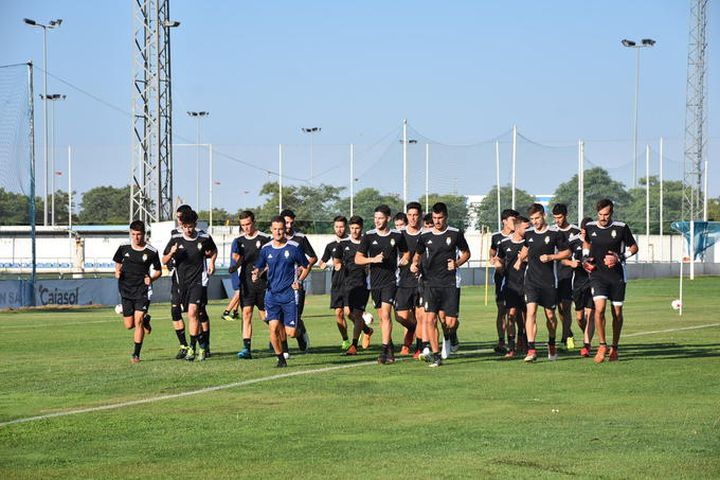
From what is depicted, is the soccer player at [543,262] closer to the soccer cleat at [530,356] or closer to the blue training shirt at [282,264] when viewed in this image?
the soccer cleat at [530,356]

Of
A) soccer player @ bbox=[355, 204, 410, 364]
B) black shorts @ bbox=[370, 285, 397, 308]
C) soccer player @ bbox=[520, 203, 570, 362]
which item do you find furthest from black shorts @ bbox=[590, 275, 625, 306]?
black shorts @ bbox=[370, 285, 397, 308]

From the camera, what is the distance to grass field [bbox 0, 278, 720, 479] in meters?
9.24

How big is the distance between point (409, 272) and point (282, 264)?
2.06 meters

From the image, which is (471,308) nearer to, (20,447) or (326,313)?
(326,313)

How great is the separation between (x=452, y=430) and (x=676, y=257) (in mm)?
63814

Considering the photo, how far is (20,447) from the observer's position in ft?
34.0

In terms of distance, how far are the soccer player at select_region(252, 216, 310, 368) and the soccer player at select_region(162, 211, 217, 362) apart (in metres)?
1.31

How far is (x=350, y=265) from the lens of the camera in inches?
774

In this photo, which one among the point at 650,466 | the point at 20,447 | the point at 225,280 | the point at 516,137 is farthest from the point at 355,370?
the point at 516,137

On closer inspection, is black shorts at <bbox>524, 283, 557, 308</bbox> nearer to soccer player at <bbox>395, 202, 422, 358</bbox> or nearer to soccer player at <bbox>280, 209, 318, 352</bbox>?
soccer player at <bbox>395, 202, 422, 358</bbox>

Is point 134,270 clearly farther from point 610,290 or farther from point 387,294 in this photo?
point 610,290

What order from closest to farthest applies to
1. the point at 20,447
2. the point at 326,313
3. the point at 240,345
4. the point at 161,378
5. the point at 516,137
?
the point at 20,447 < the point at 161,378 < the point at 240,345 < the point at 326,313 < the point at 516,137

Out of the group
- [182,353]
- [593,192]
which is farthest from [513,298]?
[593,192]

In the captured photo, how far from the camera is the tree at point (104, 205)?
365ft
